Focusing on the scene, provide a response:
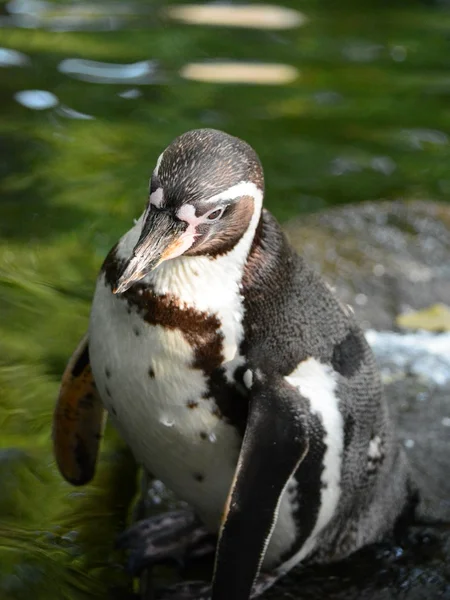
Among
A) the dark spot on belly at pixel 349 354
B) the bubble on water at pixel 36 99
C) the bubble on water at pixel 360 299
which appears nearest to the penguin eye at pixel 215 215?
the dark spot on belly at pixel 349 354

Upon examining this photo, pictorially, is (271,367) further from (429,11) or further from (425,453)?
(429,11)

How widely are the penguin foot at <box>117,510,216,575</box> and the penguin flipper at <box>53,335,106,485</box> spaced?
0.19m

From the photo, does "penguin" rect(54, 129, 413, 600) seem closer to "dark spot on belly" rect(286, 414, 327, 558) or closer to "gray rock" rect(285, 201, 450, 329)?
"dark spot on belly" rect(286, 414, 327, 558)

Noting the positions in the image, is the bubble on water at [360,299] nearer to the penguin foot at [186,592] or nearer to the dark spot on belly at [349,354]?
the dark spot on belly at [349,354]

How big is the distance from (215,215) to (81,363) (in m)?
0.62

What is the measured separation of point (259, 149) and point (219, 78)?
45.9 inches

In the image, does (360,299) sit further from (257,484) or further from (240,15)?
(240,15)

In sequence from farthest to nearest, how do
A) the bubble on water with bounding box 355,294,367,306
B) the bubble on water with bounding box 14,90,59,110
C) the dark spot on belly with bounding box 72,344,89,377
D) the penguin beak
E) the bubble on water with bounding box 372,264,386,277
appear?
1. the bubble on water with bounding box 14,90,59,110
2. the bubble on water with bounding box 372,264,386,277
3. the bubble on water with bounding box 355,294,367,306
4. the dark spot on belly with bounding box 72,344,89,377
5. the penguin beak

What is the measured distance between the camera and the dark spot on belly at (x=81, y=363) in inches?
107

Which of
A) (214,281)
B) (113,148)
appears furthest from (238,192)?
(113,148)

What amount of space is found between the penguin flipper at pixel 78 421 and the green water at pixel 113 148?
6.9 inches

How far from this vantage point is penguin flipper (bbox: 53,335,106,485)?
276 cm

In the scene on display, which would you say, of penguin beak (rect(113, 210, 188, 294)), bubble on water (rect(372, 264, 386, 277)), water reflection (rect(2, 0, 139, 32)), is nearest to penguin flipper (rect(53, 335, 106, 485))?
penguin beak (rect(113, 210, 188, 294))

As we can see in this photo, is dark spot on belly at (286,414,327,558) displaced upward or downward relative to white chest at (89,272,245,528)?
downward
